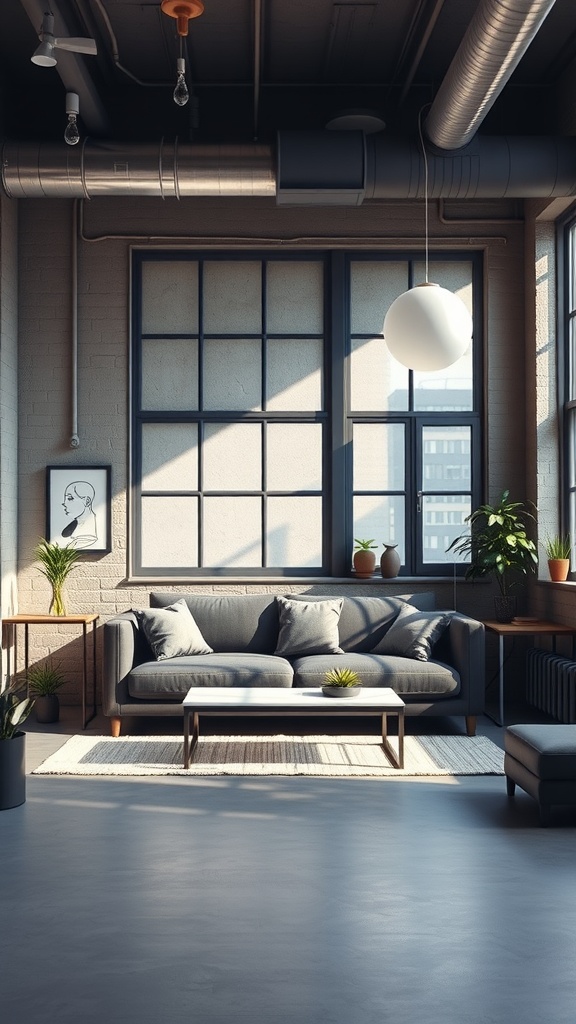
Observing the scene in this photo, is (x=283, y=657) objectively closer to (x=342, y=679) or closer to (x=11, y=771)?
(x=342, y=679)

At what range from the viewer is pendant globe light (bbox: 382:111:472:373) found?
474 cm

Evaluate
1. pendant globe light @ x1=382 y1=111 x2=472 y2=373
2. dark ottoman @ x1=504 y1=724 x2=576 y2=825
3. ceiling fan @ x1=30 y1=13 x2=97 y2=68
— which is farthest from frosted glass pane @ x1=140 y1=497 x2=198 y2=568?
dark ottoman @ x1=504 y1=724 x2=576 y2=825

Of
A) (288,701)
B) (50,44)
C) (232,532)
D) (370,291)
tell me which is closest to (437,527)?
(232,532)

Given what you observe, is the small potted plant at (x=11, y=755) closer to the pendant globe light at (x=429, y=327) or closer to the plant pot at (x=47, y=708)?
the plant pot at (x=47, y=708)

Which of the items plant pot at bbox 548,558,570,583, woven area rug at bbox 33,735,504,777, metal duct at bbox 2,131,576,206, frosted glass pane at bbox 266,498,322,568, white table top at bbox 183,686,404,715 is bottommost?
woven area rug at bbox 33,735,504,777

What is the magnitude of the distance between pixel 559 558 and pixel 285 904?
13.5ft

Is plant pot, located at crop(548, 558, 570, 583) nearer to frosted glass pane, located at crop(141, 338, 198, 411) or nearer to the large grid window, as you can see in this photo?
the large grid window

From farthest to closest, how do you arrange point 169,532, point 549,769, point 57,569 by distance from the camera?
1. point 169,532
2. point 57,569
3. point 549,769

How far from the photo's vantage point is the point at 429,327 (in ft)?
15.6

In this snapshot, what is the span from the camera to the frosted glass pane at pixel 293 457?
7.65 m

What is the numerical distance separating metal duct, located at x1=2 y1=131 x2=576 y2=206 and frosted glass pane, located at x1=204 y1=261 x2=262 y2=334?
106cm

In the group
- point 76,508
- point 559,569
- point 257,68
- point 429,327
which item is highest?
point 257,68

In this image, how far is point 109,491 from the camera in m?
7.50

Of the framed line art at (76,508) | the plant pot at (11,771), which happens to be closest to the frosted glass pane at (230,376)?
the framed line art at (76,508)
